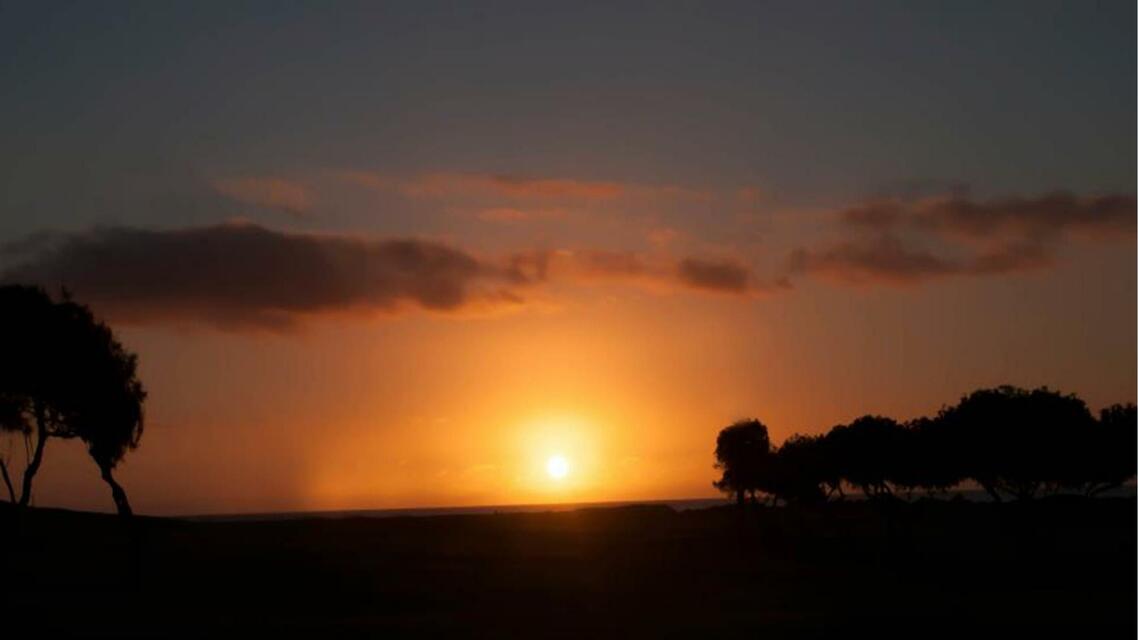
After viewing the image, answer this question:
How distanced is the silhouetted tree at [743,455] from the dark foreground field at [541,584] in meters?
16.0

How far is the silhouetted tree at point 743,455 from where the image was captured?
10756 cm

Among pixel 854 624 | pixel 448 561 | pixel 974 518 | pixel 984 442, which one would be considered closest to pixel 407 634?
pixel 854 624

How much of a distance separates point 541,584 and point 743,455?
5922 cm

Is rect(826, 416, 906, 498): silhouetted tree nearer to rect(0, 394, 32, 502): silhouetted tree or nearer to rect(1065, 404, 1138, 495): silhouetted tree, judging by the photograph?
rect(1065, 404, 1138, 495): silhouetted tree

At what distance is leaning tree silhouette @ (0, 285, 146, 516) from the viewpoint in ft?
143

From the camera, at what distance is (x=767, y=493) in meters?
113

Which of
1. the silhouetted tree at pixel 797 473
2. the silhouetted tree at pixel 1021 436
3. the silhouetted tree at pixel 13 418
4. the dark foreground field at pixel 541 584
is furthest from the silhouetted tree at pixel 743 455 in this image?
the silhouetted tree at pixel 13 418

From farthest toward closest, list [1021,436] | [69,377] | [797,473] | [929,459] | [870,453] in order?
[797,473] → [870,453] → [929,459] → [1021,436] → [69,377]

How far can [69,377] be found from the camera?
44.1m

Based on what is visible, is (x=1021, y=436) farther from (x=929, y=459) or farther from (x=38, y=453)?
(x=38, y=453)

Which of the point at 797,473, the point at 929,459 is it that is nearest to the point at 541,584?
the point at 929,459

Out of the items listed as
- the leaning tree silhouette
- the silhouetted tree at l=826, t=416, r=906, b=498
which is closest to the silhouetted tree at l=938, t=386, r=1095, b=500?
the silhouetted tree at l=826, t=416, r=906, b=498

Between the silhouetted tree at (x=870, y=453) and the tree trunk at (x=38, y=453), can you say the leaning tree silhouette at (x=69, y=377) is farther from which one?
the silhouetted tree at (x=870, y=453)

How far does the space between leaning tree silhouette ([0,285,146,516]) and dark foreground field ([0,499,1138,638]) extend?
144 inches
